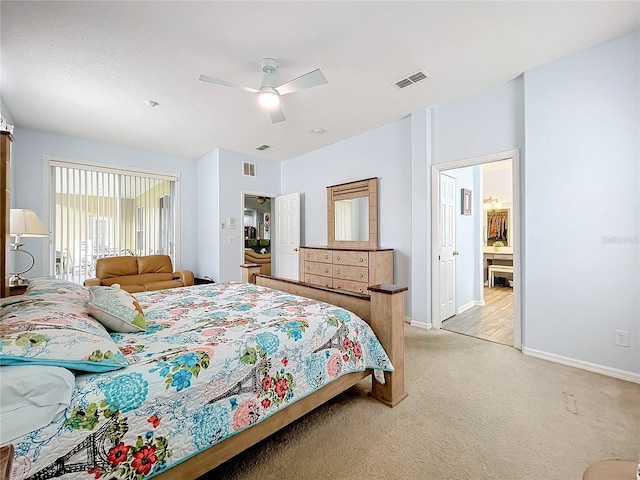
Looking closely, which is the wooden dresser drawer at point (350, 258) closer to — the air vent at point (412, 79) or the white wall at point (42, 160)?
the air vent at point (412, 79)

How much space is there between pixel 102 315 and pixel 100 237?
422cm

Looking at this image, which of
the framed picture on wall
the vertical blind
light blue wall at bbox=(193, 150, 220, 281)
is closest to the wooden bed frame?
light blue wall at bbox=(193, 150, 220, 281)

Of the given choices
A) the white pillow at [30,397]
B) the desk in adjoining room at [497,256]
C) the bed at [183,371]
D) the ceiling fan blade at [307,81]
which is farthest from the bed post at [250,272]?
the desk in adjoining room at [497,256]

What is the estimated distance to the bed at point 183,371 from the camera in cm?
95

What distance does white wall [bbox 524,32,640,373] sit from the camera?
2305 millimetres

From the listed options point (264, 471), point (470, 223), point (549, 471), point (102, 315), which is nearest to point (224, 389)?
point (264, 471)

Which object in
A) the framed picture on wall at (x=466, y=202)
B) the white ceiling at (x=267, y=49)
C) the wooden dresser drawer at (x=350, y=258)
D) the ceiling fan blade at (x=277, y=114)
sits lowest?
the wooden dresser drawer at (x=350, y=258)

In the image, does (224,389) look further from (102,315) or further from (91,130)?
(91,130)

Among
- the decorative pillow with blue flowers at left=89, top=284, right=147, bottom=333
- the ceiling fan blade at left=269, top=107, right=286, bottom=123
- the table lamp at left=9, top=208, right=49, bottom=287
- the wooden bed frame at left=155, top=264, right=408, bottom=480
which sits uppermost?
the ceiling fan blade at left=269, top=107, right=286, bottom=123

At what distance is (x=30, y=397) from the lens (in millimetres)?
866

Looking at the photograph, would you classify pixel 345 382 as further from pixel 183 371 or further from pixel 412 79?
pixel 412 79

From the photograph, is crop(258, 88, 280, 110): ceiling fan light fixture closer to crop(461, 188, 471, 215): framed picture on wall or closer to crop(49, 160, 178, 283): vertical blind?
crop(461, 188, 471, 215): framed picture on wall

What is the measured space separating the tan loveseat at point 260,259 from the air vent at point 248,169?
1.86 m

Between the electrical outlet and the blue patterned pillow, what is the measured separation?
3.44m
